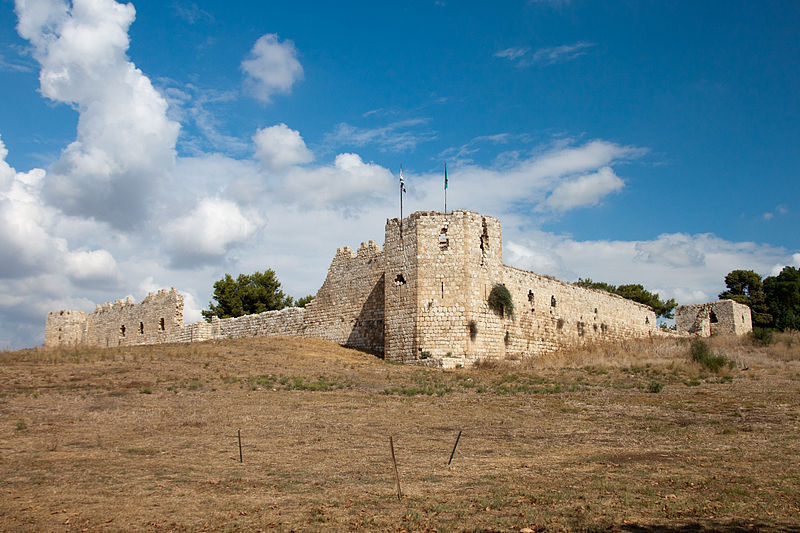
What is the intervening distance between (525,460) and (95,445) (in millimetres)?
7491

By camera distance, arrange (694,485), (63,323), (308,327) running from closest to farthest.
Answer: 1. (694,485)
2. (308,327)
3. (63,323)

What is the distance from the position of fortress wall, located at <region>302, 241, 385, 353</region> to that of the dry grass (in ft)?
17.4

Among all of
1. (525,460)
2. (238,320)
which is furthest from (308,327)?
(525,460)

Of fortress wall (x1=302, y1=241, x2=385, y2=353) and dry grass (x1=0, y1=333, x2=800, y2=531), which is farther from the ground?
fortress wall (x1=302, y1=241, x2=385, y2=353)

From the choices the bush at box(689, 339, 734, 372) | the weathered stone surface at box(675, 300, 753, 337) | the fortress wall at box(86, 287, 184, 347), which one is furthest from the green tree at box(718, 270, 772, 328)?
the fortress wall at box(86, 287, 184, 347)

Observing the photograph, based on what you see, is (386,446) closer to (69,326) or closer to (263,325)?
(263,325)

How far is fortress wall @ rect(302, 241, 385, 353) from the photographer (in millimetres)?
26297

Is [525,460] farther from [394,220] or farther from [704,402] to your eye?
[394,220]

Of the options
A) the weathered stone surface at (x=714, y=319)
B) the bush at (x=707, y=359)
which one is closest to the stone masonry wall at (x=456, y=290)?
the bush at (x=707, y=359)

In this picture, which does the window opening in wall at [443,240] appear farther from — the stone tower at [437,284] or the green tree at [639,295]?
the green tree at [639,295]

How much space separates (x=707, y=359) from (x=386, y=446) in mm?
14110

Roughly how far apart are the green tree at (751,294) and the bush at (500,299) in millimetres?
38040

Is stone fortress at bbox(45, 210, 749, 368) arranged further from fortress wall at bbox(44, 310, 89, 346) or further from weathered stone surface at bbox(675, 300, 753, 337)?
fortress wall at bbox(44, 310, 89, 346)

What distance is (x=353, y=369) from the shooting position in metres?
20.9
